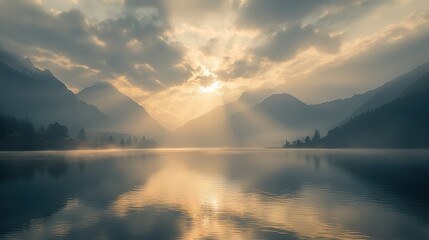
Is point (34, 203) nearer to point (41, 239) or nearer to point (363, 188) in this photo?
point (41, 239)

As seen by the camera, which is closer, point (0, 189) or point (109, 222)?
point (109, 222)

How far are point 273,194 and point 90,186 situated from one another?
52.8 meters

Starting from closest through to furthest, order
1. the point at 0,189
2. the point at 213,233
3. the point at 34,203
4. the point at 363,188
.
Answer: the point at 213,233
the point at 34,203
the point at 0,189
the point at 363,188

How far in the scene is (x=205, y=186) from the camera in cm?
10194

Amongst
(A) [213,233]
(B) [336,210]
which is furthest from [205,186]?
(A) [213,233]

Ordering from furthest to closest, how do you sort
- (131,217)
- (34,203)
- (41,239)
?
1. (34,203)
2. (131,217)
3. (41,239)

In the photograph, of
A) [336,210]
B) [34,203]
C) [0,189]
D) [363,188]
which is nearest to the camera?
[336,210]

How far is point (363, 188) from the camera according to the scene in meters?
96.3

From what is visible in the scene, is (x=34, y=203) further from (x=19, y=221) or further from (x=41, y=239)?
(x=41, y=239)

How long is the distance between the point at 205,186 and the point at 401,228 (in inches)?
2313

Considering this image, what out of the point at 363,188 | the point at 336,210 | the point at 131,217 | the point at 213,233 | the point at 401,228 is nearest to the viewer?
the point at 213,233

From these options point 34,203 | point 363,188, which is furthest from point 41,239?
point 363,188

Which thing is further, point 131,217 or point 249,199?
point 249,199

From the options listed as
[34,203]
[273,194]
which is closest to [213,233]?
[273,194]
